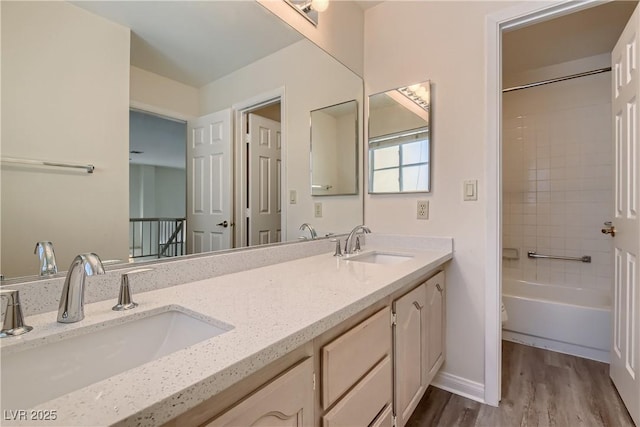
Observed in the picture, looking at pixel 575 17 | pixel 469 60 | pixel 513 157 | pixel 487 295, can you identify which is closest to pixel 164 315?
pixel 487 295

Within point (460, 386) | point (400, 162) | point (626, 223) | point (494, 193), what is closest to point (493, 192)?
point (494, 193)

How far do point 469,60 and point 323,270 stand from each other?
4.56 ft

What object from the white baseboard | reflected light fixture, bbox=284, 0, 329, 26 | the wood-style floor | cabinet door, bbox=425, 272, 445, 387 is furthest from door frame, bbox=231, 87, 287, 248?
the white baseboard

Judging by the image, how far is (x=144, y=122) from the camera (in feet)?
2.95

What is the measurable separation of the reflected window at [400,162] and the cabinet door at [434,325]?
57 cm

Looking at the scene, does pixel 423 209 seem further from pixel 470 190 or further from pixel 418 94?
pixel 418 94

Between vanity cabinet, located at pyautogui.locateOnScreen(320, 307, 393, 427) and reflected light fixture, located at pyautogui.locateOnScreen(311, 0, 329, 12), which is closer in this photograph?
vanity cabinet, located at pyautogui.locateOnScreen(320, 307, 393, 427)

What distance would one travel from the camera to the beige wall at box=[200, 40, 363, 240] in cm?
119

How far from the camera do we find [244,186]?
4.09ft

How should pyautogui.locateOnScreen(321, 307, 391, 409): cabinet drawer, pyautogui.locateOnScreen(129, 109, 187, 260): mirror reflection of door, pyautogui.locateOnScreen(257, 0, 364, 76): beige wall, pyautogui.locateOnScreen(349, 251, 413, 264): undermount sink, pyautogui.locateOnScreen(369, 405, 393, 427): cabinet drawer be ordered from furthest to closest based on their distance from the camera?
pyautogui.locateOnScreen(349, 251, 413, 264): undermount sink → pyautogui.locateOnScreen(257, 0, 364, 76): beige wall → pyautogui.locateOnScreen(369, 405, 393, 427): cabinet drawer → pyautogui.locateOnScreen(129, 109, 187, 260): mirror reflection of door → pyautogui.locateOnScreen(321, 307, 391, 409): cabinet drawer

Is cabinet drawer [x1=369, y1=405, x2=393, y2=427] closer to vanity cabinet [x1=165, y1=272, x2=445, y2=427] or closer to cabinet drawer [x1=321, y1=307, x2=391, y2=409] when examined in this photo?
vanity cabinet [x1=165, y1=272, x2=445, y2=427]

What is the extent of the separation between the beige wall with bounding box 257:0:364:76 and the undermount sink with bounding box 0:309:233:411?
4.61 feet

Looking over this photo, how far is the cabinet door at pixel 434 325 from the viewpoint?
4.58ft

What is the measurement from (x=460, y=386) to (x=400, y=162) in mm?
1324
